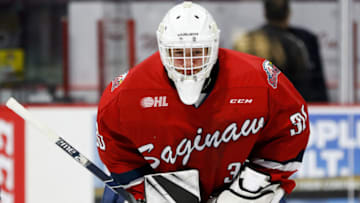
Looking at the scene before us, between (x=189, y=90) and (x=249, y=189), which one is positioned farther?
(x=249, y=189)

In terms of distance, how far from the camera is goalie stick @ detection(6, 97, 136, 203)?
5.59 ft

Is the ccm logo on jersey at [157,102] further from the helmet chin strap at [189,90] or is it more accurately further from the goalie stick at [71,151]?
the goalie stick at [71,151]

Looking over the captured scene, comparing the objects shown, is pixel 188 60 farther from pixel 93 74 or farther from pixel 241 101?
pixel 93 74

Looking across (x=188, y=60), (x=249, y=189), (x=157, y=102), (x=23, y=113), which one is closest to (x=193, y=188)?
(x=249, y=189)

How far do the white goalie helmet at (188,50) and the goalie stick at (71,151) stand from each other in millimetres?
353

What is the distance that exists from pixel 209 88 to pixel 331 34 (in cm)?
173

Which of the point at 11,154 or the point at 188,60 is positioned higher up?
the point at 188,60

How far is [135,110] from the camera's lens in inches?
68.2

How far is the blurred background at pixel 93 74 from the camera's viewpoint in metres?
3.08

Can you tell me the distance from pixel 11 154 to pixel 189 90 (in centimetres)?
171

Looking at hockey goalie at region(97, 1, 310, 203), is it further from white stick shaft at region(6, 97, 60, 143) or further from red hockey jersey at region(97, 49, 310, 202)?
white stick shaft at region(6, 97, 60, 143)

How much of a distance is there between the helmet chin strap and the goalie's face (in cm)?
3

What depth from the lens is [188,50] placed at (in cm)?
164

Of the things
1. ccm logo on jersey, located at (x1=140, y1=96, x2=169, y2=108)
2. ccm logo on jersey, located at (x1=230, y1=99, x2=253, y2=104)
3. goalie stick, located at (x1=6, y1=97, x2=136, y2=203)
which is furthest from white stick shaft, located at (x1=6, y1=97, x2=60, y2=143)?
ccm logo on jersey, located at (x1=230, y1=99, x2=253, y2=104)
